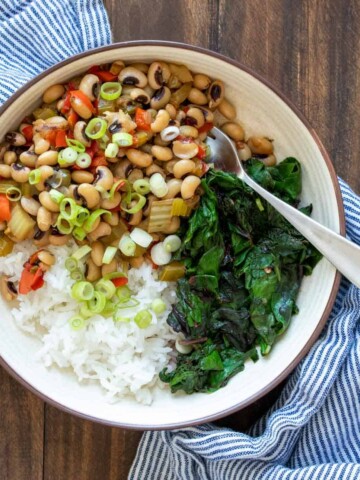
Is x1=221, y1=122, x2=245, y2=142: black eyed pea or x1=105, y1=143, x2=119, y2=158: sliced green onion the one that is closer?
x1=105, y1=143, x2=119, y2=158: sliced green onion

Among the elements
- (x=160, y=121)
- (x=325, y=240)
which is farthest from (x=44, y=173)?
(x=325, y=240)

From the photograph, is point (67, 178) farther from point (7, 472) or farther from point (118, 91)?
point (7, 472)

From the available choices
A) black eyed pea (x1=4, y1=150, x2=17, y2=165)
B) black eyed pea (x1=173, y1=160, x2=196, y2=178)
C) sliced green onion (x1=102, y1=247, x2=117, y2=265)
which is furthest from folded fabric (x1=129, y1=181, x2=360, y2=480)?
black eyed pea (x1=4, y1=150, x2=17, y2=165)

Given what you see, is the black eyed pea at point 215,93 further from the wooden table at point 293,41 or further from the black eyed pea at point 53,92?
the black eyed pea at point 53,92

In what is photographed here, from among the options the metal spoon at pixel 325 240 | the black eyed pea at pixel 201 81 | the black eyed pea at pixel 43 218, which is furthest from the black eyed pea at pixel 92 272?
the black eyed pea at pixel 201 81

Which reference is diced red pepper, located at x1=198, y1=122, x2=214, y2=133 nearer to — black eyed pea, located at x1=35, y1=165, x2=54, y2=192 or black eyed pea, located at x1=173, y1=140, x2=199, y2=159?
black eyed pea, located at x1=173, y1=140, x2=199, y2=159

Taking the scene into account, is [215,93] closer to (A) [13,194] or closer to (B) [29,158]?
(B) [29,158]

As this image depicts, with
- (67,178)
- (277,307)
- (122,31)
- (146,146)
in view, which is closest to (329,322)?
(277,307)
